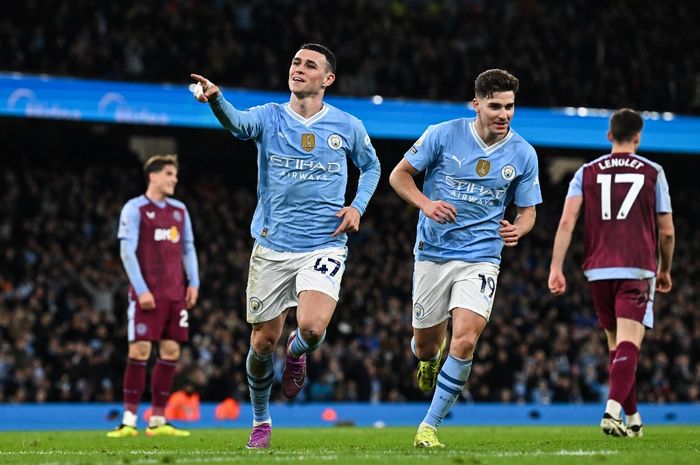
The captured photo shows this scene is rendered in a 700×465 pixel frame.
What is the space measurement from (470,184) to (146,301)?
4.09 metres

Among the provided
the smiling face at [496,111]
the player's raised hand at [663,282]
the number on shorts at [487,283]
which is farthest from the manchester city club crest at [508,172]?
the player's raised hand at [663,282]

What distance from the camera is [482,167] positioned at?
7977 mm

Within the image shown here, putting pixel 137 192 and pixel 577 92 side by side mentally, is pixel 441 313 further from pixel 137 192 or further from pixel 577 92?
pixel 577 92

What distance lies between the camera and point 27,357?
1778cm

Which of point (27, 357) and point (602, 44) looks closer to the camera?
point (27, 357)

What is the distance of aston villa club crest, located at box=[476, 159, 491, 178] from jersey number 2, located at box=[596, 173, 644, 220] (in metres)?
1.26

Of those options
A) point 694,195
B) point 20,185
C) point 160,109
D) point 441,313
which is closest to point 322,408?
point 160,109

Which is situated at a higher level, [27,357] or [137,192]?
[137,192]

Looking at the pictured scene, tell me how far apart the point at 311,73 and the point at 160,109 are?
43.7ft

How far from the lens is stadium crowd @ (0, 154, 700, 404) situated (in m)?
18.4

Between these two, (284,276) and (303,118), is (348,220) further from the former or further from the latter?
(303,118)

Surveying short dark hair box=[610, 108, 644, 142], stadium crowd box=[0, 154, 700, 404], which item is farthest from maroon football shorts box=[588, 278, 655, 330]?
stadium crowd box=[0, 154, 700, 404]

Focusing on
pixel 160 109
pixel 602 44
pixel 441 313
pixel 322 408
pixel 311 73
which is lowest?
pixel 322 408

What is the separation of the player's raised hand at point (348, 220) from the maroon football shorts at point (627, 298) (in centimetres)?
221
